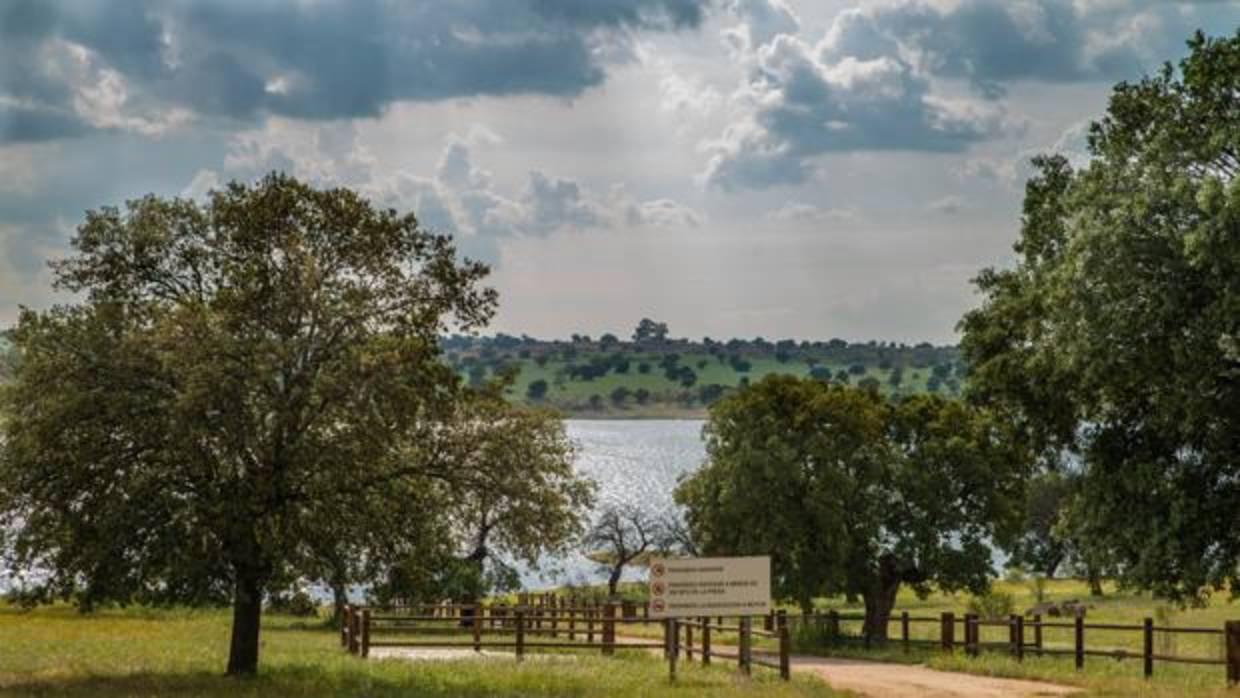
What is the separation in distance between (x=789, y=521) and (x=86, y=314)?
89.3 ft

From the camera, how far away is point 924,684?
3155 centimetres

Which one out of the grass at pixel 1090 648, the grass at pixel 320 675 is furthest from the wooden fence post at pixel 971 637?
the grass at pixel 320 675

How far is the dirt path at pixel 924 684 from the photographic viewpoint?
2927 centimetres

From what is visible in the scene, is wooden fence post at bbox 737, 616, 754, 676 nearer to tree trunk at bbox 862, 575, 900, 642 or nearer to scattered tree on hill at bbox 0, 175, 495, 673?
scattered tree on hill at bbox 0, 175, 495, 673

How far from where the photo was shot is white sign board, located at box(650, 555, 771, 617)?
3170 centimetres

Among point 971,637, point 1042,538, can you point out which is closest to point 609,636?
A: point 971,637

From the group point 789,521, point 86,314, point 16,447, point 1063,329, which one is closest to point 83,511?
point 16,447

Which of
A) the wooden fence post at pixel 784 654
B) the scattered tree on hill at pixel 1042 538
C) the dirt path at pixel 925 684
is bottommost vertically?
the dirt path at pixel 925 684

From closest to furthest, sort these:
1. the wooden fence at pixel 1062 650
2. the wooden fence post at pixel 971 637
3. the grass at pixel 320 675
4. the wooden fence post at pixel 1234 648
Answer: the grass at pixel 320 675 → the wooden fence post at pixel 1234 648 → the wooden fence at pixel 1062 650 → the wooden fence post at pixel 971 637

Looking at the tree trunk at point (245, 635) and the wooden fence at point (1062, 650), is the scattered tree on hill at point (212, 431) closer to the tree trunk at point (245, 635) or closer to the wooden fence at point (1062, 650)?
the tree trunk at point (245, 635)

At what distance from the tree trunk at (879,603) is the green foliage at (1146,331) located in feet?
58.9

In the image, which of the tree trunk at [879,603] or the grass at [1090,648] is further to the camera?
the tree trunk at [879,603]

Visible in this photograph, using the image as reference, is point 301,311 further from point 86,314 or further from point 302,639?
point 302,639

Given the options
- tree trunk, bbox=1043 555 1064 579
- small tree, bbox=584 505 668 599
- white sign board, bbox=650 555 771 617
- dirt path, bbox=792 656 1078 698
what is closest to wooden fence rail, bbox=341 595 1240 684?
white sign board, bbox=650 555 771 617
